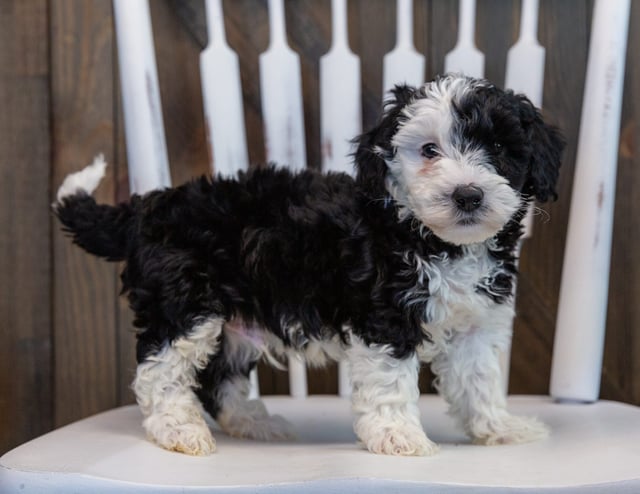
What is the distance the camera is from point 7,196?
1861 mm

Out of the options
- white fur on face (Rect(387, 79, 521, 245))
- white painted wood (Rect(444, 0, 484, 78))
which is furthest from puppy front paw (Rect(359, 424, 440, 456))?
white painted wood (Rect(444, 0, 484, 78))

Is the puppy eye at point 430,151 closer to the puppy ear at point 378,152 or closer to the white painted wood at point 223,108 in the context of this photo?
the puppy ear at point 378,152

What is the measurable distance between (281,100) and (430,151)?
473 mm

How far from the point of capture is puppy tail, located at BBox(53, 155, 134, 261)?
4.67 ft

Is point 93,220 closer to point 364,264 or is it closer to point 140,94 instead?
point 140,94

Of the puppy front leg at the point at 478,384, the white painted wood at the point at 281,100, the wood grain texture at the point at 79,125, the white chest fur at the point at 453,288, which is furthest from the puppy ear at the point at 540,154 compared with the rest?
the wood grain texture at the point at 79,125

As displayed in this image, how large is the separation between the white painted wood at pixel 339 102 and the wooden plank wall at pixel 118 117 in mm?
212

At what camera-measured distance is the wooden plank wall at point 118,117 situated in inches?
72.4

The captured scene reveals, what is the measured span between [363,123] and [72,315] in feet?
2.52

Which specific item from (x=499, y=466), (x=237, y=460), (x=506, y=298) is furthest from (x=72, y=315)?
(x=499, y=466)

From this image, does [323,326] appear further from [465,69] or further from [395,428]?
[465,69]

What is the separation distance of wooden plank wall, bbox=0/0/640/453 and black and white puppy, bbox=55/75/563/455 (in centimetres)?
44

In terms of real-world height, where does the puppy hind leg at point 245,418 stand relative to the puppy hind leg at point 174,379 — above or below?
below

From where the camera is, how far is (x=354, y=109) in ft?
5.34
